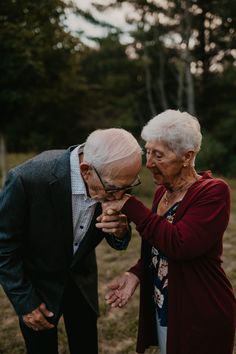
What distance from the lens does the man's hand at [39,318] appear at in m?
2.16

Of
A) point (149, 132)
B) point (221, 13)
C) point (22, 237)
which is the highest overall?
point (221, 13)

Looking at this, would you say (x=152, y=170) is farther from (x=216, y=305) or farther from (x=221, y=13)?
(x=221, y=13)

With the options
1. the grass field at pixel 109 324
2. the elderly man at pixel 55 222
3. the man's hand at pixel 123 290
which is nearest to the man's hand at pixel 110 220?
the elderly man at pixel 55 222

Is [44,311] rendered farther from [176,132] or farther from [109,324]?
[109,324]

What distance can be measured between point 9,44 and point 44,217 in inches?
297

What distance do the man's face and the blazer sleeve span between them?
41 cm

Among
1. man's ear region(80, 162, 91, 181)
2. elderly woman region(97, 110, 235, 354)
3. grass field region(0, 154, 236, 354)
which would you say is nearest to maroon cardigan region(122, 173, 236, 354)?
elderly woman region(97, 110, 235, 354)

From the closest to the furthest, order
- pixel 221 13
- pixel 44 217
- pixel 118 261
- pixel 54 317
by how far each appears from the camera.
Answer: pixel 44 217 → pixel 54 317 → pixel 118 261 → pixel 221 13

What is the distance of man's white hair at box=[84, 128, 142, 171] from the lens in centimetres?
183

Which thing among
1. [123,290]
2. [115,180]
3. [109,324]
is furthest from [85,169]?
[109,324]

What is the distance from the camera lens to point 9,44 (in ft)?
28.7

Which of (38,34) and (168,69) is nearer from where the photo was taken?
(38,34)

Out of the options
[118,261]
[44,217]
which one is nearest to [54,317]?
[44,217]

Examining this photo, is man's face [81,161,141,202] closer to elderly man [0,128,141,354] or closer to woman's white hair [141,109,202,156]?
elderly man [0,128,141,354]
